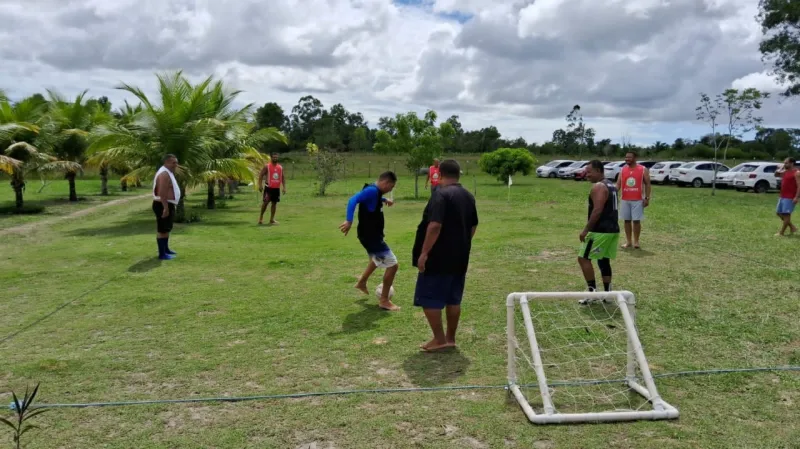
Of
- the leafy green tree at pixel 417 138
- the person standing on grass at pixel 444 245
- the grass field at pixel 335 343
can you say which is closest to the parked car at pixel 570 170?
the leafy green tree at pixel 417 138

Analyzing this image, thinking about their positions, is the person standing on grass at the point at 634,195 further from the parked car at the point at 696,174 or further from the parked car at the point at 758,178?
the parked car at the point at 696,174

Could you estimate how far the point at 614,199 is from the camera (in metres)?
6.87

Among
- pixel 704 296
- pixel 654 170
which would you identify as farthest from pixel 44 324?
pixel 654 170

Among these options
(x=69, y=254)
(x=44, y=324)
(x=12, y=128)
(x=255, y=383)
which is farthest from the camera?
(x=12, y=128)

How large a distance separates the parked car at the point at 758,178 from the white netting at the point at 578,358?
86.4ft

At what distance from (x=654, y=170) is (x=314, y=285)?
3257 centimetres

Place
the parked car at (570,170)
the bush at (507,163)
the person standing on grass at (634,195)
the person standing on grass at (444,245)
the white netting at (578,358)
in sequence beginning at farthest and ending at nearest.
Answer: the parked car at (570,170), the bush at (507,163), the person standing on grass at (634,195), the person standing on grass at (444,245), the white netting at (578,358)

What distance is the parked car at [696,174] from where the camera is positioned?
32438 millimetres

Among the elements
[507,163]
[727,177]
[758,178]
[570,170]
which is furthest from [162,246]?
[570,170]

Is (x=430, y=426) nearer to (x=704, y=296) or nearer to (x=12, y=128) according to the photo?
(x=704, y=296)

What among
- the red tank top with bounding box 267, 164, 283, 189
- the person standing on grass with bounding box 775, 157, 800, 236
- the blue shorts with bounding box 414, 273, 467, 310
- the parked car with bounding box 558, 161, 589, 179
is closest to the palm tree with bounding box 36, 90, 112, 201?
the red tank top with bounding box 267, 164, 283, 189

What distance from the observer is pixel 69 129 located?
20.4 metres

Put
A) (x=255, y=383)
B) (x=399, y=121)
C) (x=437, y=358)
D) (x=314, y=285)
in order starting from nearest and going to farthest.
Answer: (x=255, y=383)
(x=437, y=358)
(x=314, y=285)
(x=399, y=121)

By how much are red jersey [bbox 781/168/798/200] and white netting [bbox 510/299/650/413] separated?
290 inches
